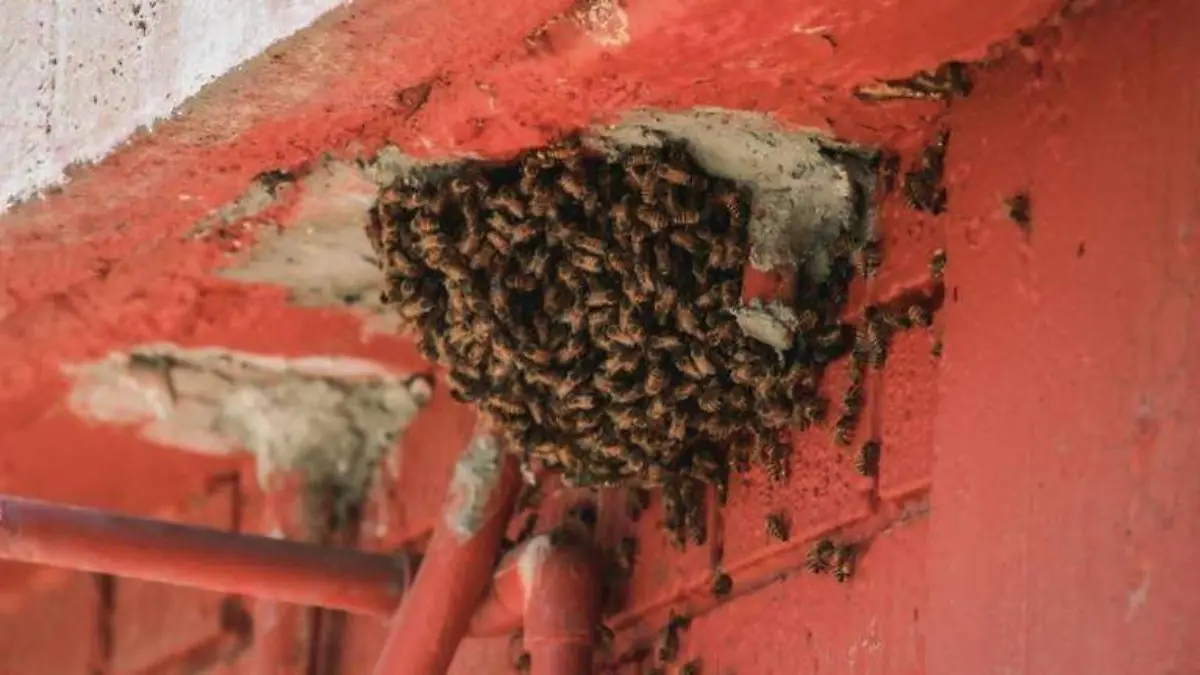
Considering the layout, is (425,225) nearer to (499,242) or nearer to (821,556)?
(499,242)

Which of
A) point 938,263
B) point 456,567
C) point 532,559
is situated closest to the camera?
point 938,263

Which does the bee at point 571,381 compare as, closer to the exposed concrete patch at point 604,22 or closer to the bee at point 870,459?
the bee at point 870,459

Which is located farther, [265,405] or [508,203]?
[265,405]

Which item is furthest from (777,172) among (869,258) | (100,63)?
(100,63)

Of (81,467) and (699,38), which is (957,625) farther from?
(81,467)

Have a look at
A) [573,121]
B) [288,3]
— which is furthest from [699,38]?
[288,3]

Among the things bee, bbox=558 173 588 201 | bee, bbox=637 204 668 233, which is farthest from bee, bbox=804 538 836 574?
bee, bbox=558 173 588 201

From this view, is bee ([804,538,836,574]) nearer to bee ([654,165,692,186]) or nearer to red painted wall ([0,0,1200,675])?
red painted wall ([0,0,1200,675])
